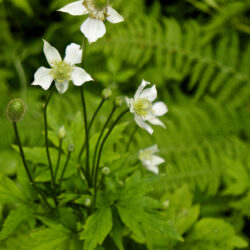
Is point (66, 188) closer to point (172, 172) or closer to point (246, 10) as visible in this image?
point (172, 172)

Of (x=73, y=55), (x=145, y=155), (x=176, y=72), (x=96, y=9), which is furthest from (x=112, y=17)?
(x=176, y=72)

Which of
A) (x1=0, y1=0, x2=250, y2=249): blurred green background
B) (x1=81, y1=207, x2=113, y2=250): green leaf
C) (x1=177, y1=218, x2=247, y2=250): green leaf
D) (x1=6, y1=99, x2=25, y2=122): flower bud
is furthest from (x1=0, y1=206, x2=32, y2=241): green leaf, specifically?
(x1=0, y1=0, x2=250, y2=249): blurred green background

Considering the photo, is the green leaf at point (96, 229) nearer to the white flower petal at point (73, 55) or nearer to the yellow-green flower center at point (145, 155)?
the yellow-green flower center at point (145, 155)

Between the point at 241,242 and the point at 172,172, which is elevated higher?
A: the point at 241,242

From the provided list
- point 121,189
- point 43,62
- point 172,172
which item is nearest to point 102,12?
point 121,189

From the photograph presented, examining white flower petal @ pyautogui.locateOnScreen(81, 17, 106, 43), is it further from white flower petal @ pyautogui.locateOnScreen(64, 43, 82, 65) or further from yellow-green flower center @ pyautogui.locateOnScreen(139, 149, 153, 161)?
yellow-green flower center @ pyautogui.locateOnScreen(139, 149, 153, 161)

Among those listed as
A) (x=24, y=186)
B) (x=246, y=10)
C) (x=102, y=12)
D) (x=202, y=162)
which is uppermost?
(x=102, y=12)

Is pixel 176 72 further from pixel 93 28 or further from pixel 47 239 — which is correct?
pixel 47 239
